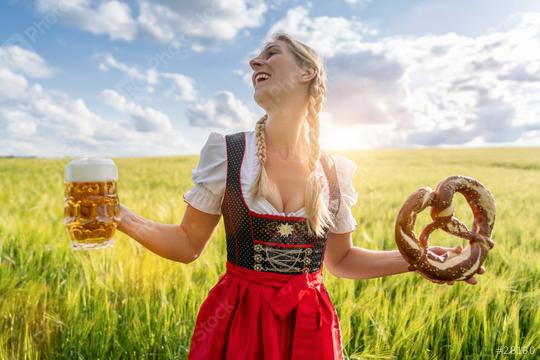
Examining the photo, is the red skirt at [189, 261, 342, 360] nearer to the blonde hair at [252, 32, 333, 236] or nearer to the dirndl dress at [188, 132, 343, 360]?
the dirndl dress at [188, 132, 343, 360]

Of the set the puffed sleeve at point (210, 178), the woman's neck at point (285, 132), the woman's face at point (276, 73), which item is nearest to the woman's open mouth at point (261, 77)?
the woman's face at point (276, 73)

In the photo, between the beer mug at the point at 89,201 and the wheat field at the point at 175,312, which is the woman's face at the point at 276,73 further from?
the wheat field at the point at 175,312

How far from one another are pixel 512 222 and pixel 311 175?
184 inches

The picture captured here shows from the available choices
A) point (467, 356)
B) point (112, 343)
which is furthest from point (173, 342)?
point (467, 356)

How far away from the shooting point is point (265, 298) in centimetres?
136

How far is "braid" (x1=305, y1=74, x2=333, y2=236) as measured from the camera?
1.38 metres

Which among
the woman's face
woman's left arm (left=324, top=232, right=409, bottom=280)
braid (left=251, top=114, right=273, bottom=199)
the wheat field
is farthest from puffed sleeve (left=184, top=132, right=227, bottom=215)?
the wheat field

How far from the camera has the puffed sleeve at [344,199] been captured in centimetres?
159

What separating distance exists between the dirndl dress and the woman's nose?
356 mm

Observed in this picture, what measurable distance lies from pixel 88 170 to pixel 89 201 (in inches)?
4.0

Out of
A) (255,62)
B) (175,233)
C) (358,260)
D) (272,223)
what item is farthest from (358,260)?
(255,62)

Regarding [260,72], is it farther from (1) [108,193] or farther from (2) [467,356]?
(2) [467,356]

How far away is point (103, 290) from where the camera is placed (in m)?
2.38

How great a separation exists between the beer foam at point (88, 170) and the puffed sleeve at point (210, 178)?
11.2 inches
